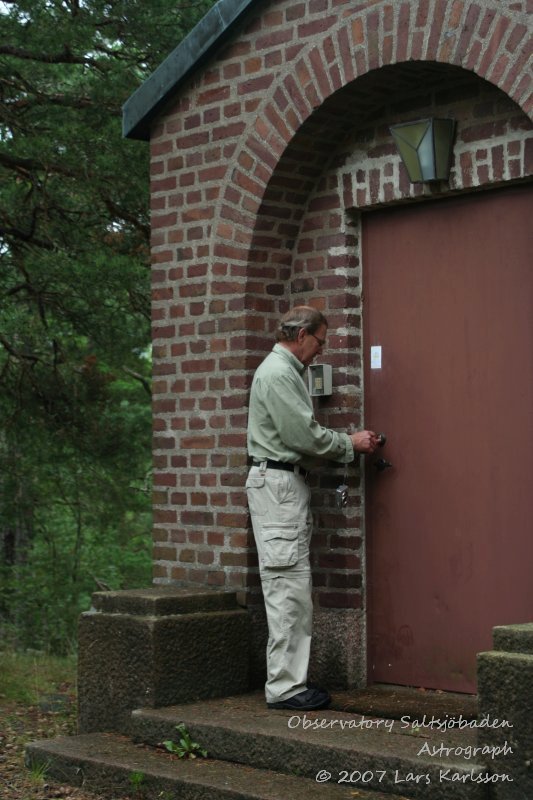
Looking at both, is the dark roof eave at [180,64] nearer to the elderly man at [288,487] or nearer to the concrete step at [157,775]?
the elderly man at [288,487]

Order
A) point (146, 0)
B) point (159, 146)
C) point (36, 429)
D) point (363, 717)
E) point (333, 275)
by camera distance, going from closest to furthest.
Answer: point (363, 717), point (333, 275), point (159, 146), point (146, 0), point (36, 429)

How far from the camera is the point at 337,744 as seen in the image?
17.0 feet

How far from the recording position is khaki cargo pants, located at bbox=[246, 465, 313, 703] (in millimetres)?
5941

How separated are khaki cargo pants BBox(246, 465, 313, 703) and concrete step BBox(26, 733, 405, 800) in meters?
0.57

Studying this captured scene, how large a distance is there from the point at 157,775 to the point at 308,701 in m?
0.84

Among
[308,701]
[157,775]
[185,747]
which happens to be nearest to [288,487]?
[308,701]

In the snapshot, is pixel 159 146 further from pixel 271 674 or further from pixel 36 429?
pixel 36 429

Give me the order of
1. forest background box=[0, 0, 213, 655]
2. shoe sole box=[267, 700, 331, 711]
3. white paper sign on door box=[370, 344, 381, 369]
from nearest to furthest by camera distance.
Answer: shoe sole box=[267, 700, 331, 711] → white paper sign on door box=[370, 344, 381, 369] → forest background box=[0, 0, 213, 655]

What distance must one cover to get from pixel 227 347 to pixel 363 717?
2186mm

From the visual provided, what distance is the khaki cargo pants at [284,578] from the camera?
5.94 m

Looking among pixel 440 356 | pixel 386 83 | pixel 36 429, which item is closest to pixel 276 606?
pixel 440 356

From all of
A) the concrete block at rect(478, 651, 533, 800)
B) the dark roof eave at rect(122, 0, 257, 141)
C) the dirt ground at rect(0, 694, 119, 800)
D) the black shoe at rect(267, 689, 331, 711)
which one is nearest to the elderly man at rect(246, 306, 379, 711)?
the black shoe at rect(267, 689, 331, 711)

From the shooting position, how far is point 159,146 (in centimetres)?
725

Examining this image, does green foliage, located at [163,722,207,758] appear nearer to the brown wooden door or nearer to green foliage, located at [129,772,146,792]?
green foliage, located at [129,772,146,792]
